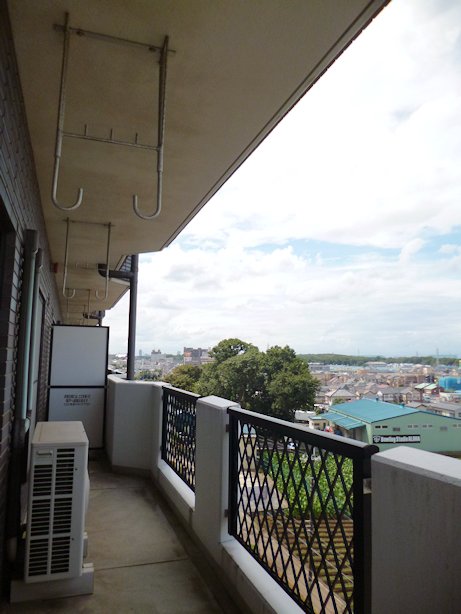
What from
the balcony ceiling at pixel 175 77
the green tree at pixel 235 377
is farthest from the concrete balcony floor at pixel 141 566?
the green tree at pixel 235 377

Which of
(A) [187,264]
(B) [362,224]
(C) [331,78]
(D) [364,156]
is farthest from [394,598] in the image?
(A) [187,264]

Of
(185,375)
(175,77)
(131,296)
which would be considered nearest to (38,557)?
(175,77)

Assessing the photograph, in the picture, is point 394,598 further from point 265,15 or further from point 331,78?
point 331,78

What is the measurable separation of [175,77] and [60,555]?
2430mm

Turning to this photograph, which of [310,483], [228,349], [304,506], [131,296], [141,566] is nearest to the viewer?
[310,483]

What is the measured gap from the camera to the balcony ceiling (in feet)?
4.83

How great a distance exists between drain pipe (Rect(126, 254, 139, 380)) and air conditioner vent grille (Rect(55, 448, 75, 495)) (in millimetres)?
4584

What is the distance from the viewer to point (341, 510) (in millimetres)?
1449

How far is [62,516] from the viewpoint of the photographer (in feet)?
7.16

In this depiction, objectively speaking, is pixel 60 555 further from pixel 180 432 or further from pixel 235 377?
pixel 235 377

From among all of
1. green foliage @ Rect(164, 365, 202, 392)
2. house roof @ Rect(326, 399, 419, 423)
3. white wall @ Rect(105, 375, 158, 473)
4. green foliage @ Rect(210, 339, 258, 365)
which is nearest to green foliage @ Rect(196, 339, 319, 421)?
green foliage @ Rect(210, 339, 258, 365)

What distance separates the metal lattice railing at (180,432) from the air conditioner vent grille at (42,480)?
3.89 ft

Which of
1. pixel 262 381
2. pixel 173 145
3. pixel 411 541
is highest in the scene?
pixel 173 145

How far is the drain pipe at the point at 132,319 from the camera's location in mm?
6685
